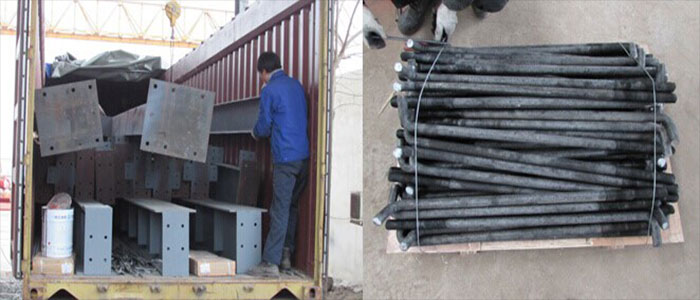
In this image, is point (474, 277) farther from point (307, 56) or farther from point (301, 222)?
point (307, 56)

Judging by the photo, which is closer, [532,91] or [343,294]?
[532,91]

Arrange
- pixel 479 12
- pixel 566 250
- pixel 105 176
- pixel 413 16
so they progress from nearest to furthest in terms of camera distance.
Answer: pixel 413 16
pixel 479 12
pixel 566 250
pixel 105 176

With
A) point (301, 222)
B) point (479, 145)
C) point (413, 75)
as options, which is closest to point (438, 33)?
point (413, 75)

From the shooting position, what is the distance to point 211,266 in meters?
5.57

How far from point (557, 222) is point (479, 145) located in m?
Answer: 0.68

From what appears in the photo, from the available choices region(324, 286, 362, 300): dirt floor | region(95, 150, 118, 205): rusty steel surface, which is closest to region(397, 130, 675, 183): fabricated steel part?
region(95, 150, 118, 205): rusty steel surface

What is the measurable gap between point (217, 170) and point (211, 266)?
8.26ft

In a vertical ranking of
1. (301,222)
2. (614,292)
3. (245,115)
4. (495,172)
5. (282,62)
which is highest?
(282,62)

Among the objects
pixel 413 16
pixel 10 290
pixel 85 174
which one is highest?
pixel 413 16

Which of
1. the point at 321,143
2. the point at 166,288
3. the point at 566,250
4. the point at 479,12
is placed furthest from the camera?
the point at 321,143

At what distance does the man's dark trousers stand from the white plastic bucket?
144 centimetres

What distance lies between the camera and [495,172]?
4688 mm

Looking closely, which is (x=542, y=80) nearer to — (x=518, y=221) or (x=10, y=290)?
(x=518, y=221)

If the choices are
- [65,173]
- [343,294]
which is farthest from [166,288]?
[343,294]
